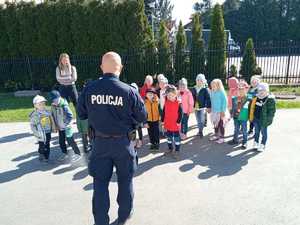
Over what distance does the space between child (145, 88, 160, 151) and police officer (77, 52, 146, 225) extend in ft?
7.65

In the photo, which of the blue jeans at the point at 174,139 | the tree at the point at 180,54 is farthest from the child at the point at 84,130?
the tree at the point at 180,54

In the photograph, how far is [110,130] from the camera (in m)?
3.33

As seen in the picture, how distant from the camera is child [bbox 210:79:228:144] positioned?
20.2ft

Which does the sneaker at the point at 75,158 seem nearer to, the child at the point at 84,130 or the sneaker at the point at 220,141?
the child at the point at 84,130

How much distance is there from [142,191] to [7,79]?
34.9 feet

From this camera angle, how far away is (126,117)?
3383 millimetres

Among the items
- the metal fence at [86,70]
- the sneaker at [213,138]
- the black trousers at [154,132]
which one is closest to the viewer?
the black trousers at [154,132]

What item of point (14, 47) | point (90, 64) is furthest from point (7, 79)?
point (90, 64)

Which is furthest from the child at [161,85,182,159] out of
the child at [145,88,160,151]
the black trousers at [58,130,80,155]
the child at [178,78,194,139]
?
the black trousers at [58,130,80,155]

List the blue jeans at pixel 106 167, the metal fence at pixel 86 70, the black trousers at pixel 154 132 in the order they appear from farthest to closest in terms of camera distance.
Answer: the metal fence at pixel 86 70 < the black trousers at pixel 154 132 < the blue jeans at pixel 106 167

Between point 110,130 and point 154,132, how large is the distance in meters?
2.73

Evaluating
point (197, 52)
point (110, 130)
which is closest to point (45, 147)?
point (110, 130)

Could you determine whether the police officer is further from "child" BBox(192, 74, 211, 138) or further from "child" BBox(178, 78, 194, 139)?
"child" BBox(192, 74, 211, 138)

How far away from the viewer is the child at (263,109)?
5422mm
